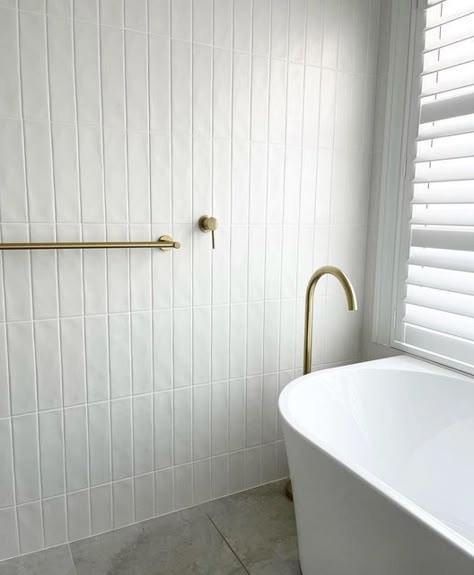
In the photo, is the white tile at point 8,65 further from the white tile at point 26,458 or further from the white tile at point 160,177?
the white tile at point 26,458

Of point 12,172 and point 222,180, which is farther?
point 222,180

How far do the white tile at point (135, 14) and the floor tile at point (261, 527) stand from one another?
176cm

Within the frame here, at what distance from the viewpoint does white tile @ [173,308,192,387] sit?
185 centimetres

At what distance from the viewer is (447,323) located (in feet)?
6.36

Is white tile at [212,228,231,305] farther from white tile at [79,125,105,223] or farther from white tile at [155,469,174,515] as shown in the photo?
white tile at [155,469,174,515]

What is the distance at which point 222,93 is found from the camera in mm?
1798

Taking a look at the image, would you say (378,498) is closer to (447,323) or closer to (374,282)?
(447,323)

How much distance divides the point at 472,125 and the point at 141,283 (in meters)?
1.28

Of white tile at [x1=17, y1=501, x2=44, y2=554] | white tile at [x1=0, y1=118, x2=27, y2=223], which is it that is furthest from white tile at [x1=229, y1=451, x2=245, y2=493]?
white tile at [x1=0, y1=118, x2=27, y2=223]

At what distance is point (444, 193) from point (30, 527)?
1.89 m

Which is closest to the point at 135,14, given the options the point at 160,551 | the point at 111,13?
the point at 111,13

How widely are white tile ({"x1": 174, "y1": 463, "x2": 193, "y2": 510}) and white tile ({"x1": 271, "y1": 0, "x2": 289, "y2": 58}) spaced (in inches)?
63.6

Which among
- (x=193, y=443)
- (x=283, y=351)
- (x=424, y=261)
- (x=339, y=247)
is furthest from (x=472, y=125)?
(x=193, y=443)

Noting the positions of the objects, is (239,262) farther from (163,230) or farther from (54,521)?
(54,521)
